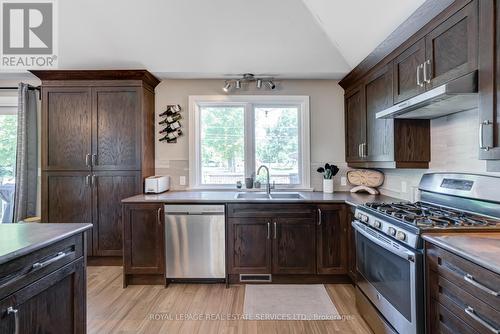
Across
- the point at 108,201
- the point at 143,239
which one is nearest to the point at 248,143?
the point at 143,239

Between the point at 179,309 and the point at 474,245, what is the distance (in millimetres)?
2234

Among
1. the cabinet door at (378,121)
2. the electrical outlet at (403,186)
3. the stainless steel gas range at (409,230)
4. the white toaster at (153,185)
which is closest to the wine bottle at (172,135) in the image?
the white toaster at (153,185)

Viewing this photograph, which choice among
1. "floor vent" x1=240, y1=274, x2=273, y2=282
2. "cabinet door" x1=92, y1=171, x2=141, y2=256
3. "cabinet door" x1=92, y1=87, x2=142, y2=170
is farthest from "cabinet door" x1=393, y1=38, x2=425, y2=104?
"cabinet door" x1=92, y1=171, x2=141, y2=256

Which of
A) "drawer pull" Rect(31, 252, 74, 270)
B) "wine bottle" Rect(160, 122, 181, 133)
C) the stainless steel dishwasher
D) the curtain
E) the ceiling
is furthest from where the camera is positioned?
"wine bottle" Rect(160, 122, 181, 133)

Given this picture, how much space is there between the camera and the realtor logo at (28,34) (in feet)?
9.39

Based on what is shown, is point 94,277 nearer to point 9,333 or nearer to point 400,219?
point 9,333

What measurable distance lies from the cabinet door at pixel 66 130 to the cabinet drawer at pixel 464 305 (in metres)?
3.49

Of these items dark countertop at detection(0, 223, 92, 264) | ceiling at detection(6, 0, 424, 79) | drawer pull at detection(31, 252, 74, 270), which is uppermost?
ceiling at detection(6, 0, 424, 79)

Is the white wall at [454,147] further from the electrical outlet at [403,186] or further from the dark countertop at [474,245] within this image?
the dark countertop at [474,245]

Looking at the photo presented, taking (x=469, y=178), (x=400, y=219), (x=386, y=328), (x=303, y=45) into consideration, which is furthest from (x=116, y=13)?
(x=386, y=328)

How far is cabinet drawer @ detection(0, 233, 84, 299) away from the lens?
3.66 ft

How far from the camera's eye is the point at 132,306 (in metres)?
2.49

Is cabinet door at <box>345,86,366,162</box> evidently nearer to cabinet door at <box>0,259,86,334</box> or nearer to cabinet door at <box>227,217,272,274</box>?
cabinet door at <box>227,217,272,274</box>

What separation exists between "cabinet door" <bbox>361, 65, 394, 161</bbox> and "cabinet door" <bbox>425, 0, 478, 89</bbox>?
0.54 m
